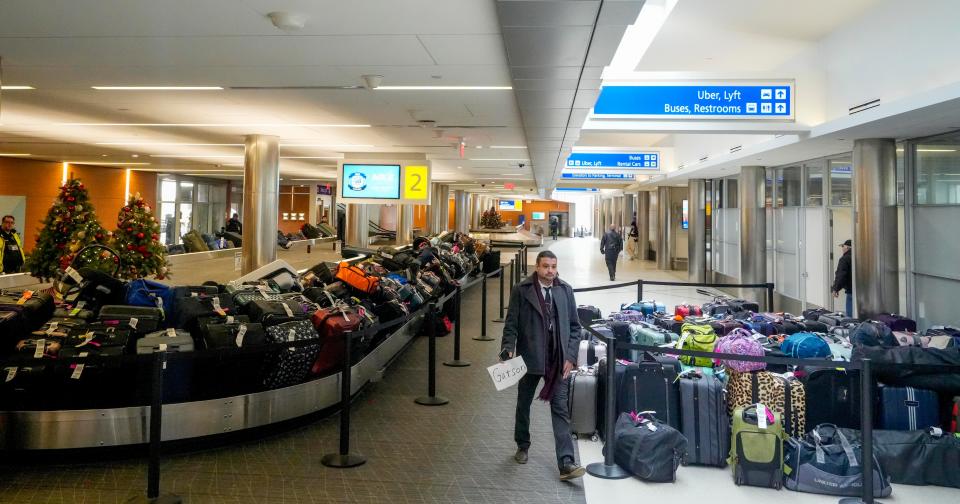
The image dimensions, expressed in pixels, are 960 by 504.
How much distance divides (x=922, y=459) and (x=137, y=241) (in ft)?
31.4

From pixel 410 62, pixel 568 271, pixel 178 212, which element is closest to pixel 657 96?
pixel 410 62

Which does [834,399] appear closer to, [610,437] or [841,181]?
[610,437]

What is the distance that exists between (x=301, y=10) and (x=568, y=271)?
20.9m

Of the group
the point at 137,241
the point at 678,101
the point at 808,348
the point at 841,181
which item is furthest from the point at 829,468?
the point at 841,181

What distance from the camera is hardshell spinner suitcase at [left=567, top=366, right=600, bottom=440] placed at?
224 inches

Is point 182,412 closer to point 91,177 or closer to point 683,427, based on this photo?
point 683,427

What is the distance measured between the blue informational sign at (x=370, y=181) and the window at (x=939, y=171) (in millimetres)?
10578

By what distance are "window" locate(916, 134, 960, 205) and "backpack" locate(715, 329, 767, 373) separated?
452cm

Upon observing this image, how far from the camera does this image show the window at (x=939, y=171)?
878cm

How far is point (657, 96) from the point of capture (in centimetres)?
933

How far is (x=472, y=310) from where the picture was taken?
14.3 metres

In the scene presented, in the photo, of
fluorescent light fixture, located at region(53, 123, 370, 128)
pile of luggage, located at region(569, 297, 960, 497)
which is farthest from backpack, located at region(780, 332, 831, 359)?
fluorescent light fixture, located at region(53, 123, 370, 128)

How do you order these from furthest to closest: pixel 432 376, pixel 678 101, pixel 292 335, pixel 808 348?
pixel 678 101
pixel 432 376
pixel 808 348
pixel 292 335

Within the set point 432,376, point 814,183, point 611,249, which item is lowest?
point 432,376
